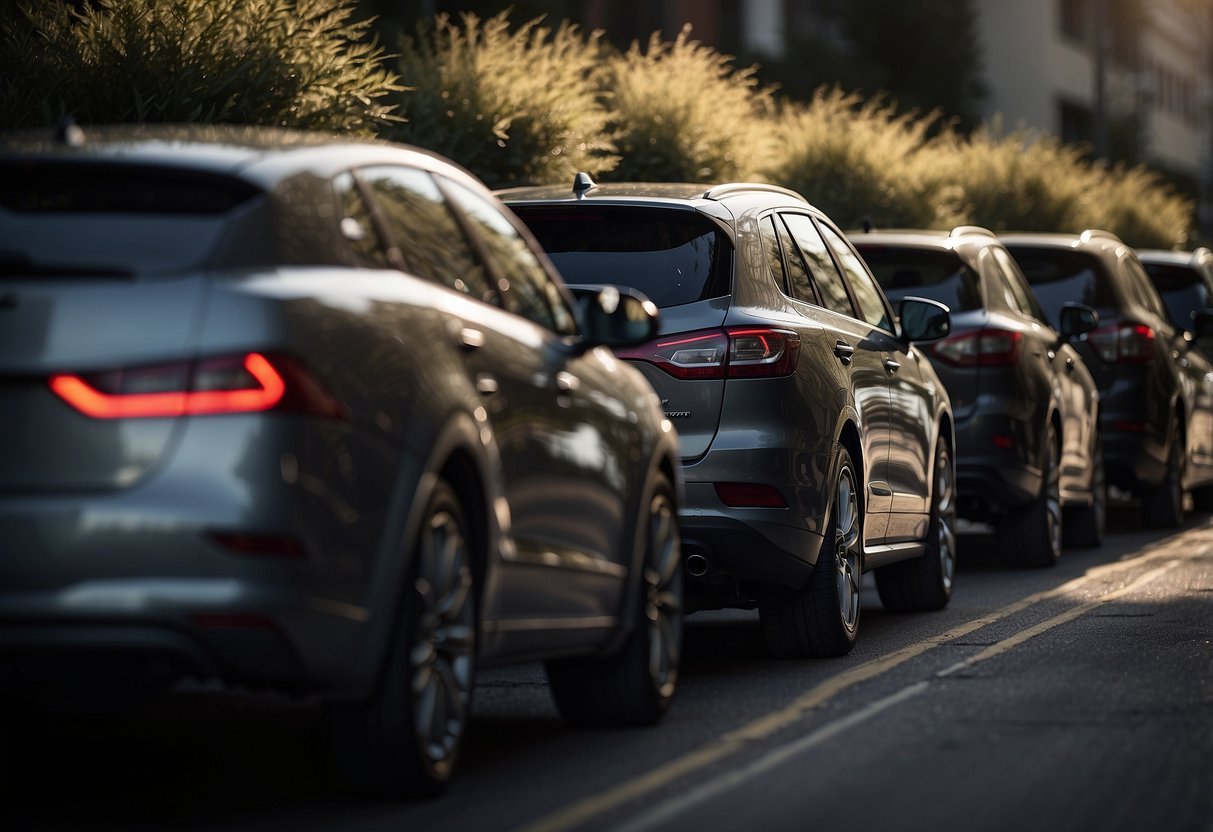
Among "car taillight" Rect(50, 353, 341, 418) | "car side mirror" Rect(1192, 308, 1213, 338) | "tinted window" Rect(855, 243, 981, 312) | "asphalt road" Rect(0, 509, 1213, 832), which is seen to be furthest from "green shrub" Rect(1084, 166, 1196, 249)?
"car taillight" Rect(50, 353, 341, 418)

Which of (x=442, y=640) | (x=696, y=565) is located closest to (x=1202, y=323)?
(x=696, y=565)

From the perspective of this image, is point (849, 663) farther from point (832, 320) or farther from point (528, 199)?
point (528, 199)

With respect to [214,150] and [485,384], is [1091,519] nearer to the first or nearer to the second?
[485,384]

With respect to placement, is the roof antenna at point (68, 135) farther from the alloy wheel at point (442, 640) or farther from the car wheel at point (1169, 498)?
the car wheel at point (1169, 498)

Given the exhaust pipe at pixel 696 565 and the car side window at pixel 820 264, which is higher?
the car side window at pixel 820 264

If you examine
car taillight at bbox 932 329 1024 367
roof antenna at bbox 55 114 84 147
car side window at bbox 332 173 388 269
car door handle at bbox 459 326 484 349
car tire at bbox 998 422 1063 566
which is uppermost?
roof antenna at bbox 55 114 84 147

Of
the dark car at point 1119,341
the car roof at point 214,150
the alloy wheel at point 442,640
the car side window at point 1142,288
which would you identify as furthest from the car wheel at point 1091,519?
the alloy wheel at point 442,640

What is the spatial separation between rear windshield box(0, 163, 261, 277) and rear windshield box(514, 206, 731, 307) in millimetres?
3397

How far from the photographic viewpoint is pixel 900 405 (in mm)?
11297

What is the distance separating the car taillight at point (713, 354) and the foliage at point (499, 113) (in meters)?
7.32

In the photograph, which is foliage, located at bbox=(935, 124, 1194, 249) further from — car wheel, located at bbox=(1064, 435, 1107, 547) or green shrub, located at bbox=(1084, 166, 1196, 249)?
car wheel, located at bbox=(1064, 435, 1107, 547)

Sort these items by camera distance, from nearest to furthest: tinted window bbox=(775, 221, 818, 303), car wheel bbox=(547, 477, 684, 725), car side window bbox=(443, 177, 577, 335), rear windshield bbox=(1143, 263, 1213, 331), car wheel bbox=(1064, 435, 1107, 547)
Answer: car side window bbox=(443, 177, 577, 335), car wheel bbox=(547, 477, 684, 725), tinted window bbox=(775, 221, 818, 303), car wheel bbox=(1064, 435, 1107, 547), rear windshield bbox=(1143, 263, 1213, 331)

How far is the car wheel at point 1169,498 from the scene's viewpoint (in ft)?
60.9

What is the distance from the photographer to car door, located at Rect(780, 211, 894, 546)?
10336 mm
